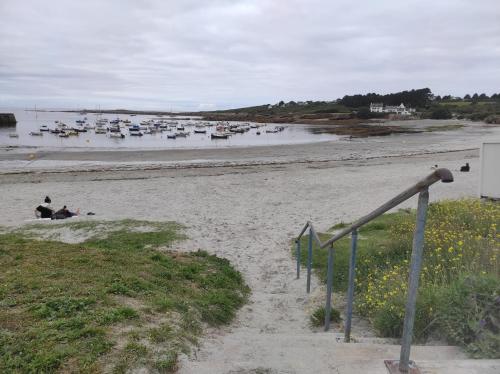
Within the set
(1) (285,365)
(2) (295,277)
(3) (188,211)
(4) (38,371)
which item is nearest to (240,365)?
(1) (285,365)

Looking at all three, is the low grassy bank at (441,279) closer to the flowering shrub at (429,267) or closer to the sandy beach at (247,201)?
the flowering shrub at (429,267)

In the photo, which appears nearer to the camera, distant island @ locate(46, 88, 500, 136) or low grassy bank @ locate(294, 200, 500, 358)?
low grassy bank @ locate(294, 200, 500, 358)

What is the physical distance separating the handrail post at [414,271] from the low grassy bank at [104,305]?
5.59 ft

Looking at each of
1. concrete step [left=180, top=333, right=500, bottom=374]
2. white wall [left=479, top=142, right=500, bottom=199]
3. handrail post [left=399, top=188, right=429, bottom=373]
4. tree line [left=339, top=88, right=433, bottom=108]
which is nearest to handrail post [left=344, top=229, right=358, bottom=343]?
concrete step [left=180, top=333, right=500, bottom=374]

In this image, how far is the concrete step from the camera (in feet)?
9.10

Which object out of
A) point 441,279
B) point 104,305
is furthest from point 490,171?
point 104,305

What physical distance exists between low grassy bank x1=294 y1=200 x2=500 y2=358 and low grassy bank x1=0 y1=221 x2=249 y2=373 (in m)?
1.96

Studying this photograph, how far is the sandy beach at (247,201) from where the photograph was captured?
5914 millimetres

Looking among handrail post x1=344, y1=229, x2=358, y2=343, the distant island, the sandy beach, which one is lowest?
the sandy beach

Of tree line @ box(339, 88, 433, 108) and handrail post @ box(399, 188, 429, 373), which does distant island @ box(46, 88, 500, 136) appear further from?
handrail post @ box(399, 188, 429, 373)

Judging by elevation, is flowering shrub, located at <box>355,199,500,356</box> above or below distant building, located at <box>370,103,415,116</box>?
below

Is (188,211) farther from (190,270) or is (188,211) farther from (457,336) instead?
(457,336)

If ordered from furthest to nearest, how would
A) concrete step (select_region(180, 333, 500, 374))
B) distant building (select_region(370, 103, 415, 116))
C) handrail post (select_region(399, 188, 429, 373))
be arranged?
1. distant building (select_region(370, 103, 415, 116))
2. concrete step (select_region(180, 333, 500, 374))
3. handrail post (select_region(399, 188, 429, 373))

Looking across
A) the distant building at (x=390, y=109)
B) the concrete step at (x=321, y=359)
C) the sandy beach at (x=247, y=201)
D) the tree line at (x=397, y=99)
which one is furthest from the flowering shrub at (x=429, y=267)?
the tree line at (x=397, y=99)
